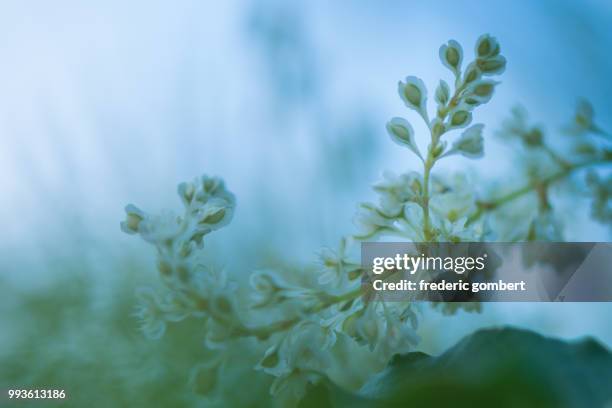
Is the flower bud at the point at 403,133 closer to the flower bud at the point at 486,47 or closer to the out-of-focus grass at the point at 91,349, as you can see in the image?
the flower bud at the point at 486,47

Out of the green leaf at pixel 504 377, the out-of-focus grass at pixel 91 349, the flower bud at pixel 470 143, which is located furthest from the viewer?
the out-of-focus grass at pixel 91 349

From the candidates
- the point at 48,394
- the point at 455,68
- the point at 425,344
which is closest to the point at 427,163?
the point at 455,68

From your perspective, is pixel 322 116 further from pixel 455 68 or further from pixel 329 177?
pixel 455 68

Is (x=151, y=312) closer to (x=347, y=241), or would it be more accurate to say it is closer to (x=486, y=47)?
(x=347, y=241)

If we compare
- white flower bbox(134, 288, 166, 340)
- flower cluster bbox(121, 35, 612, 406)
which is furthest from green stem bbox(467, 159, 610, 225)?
white flower bbox(134, 288, 166, 340)

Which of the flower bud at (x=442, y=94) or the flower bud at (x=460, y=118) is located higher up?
the flower bud at (x=442, y=94)

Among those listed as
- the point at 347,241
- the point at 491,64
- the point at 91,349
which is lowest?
the point at 91,349

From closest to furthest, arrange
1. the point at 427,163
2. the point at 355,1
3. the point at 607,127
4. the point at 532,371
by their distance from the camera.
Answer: the point at 532,371 < the point at 427,163 < the point at 607,127 < the point at 355,1

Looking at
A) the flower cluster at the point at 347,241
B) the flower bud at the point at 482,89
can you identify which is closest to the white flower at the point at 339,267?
the flower cluster at the point at 347,241

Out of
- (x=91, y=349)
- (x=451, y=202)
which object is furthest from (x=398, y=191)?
(x=91, y=349)

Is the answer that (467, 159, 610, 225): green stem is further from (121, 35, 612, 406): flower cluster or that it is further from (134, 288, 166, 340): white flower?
(134, 288, 166, 340): white flower

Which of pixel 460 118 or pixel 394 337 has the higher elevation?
pixel 460 118
